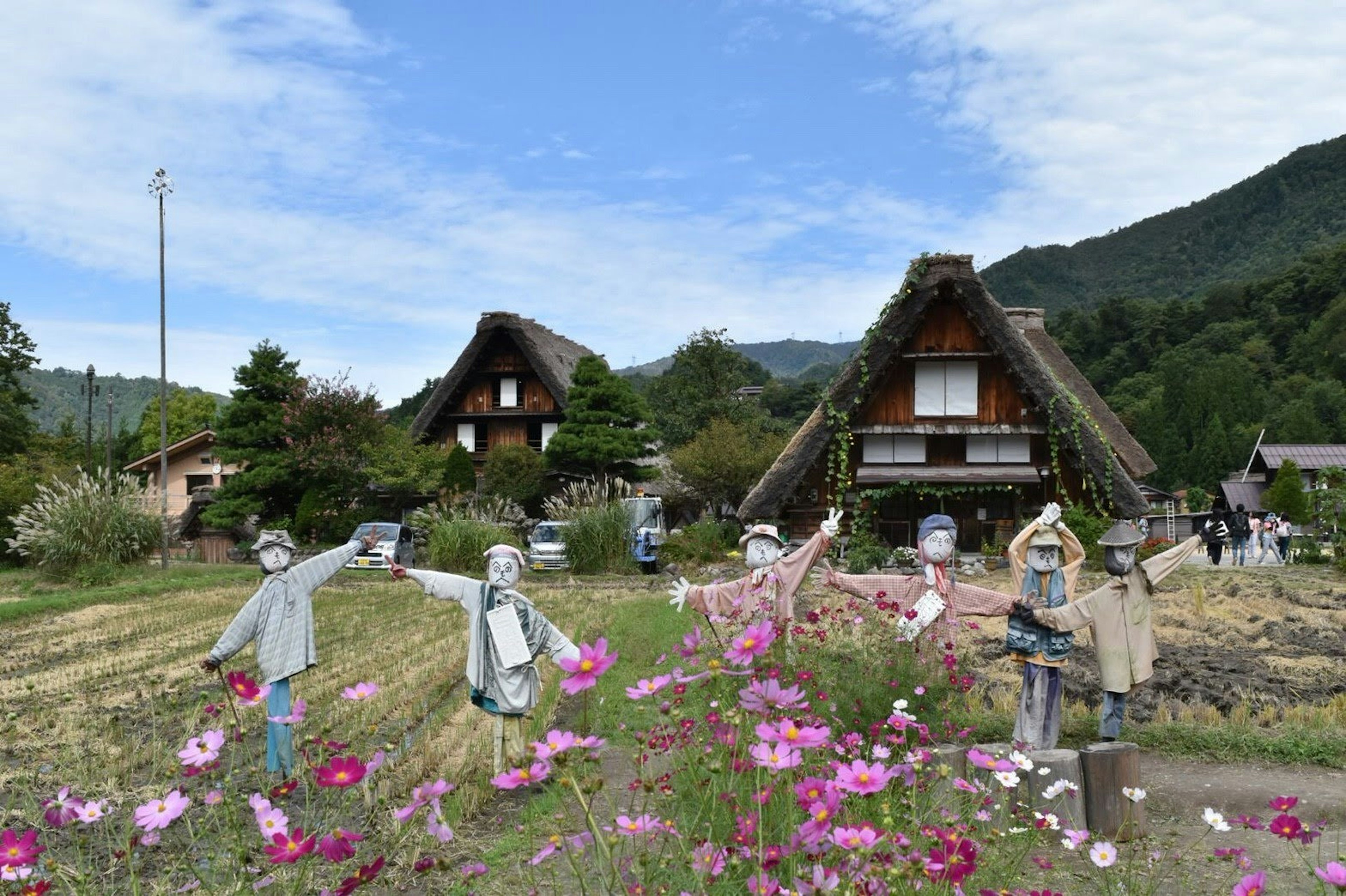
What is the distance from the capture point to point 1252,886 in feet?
7.29

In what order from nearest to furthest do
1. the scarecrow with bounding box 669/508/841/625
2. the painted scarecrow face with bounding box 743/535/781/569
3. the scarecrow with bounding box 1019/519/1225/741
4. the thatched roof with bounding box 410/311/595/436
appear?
the scarecrow with bounding box 1019/519/1225/741
the scarecrow with bounding box 669/508/841/625
the painted scarecrow face with bounding box 743/535/781/569
the thatched roof with bounding box 410/311/595/436

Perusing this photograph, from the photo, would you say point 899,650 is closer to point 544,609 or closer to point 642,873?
point 642,873

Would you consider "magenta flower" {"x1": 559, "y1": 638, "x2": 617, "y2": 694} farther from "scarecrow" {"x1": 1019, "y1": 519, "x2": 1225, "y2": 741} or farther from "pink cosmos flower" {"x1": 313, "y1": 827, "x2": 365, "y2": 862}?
"scarecrow" {"x1": 1019, "y1": 519, "x2": 1225, "y2": 741}

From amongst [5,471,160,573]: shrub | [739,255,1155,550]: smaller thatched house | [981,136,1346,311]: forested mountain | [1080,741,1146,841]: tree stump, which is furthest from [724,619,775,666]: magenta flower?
[981,136,1346,311]: forested mountain

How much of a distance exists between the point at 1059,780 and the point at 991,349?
656 inches

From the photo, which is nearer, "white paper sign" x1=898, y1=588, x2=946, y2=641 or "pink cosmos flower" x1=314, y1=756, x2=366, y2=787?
"pink cosmos flower" x1=314, y1=756, x2=366, y2=787

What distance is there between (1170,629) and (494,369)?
2527 centimetres

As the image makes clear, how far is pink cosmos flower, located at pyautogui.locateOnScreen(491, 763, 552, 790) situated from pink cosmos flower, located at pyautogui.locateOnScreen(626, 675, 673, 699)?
304 millimetres

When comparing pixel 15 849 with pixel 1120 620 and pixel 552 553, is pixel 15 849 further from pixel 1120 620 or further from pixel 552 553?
pixel 552 553

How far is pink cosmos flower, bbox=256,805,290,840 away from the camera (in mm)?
2133

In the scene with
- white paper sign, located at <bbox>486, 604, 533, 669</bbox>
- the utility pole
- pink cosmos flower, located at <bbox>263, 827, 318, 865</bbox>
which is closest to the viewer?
pink cosmos flower, located at <bbox>263, 827, 318, 865</bbox>

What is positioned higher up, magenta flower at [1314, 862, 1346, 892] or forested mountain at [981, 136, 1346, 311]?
forested mountain at [981, 136, 1346, 311]

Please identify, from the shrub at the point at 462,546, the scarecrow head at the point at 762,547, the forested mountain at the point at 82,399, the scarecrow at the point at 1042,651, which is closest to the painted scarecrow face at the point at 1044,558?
the scarecrow at the point at 1042,651

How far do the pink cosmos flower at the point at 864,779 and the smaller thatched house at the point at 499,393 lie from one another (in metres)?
30.3
